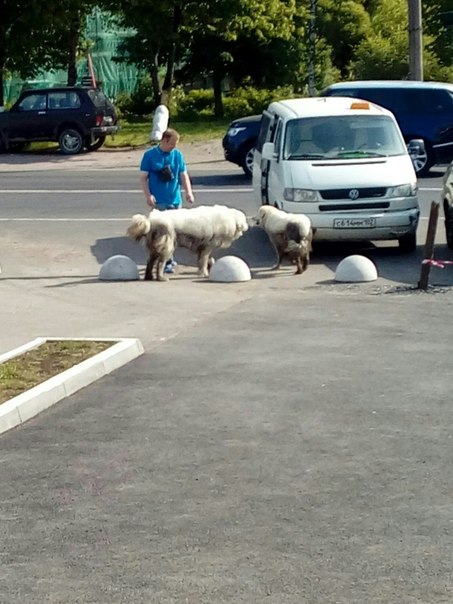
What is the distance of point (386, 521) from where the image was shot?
6281 millimetres

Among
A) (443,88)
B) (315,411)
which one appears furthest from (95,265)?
(443,88)

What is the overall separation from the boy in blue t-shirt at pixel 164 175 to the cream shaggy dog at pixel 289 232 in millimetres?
968

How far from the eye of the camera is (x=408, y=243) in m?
17.6

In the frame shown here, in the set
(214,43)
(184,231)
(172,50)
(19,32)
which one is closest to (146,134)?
(172,50)

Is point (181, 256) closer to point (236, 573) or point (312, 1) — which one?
point (236, 573)

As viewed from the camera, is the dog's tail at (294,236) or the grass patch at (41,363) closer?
the grass patch at (41,363)

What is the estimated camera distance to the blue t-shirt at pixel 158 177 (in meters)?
15.9

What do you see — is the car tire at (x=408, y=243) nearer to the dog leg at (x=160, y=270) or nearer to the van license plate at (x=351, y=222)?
the van license plate at (x=351, y=222)

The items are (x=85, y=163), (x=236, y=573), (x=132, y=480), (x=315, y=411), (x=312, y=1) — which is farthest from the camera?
(x=312, y=1)

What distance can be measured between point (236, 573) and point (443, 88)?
2489 centimetres

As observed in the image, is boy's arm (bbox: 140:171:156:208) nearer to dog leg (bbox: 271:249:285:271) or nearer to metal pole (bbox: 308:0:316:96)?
dog leg (bbox: 271:249:285:271)

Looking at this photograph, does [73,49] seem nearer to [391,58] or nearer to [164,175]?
[391,58]

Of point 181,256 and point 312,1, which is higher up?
point 312,1

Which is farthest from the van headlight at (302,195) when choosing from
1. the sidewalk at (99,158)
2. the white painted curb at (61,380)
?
the sidewalk at (99,158)
